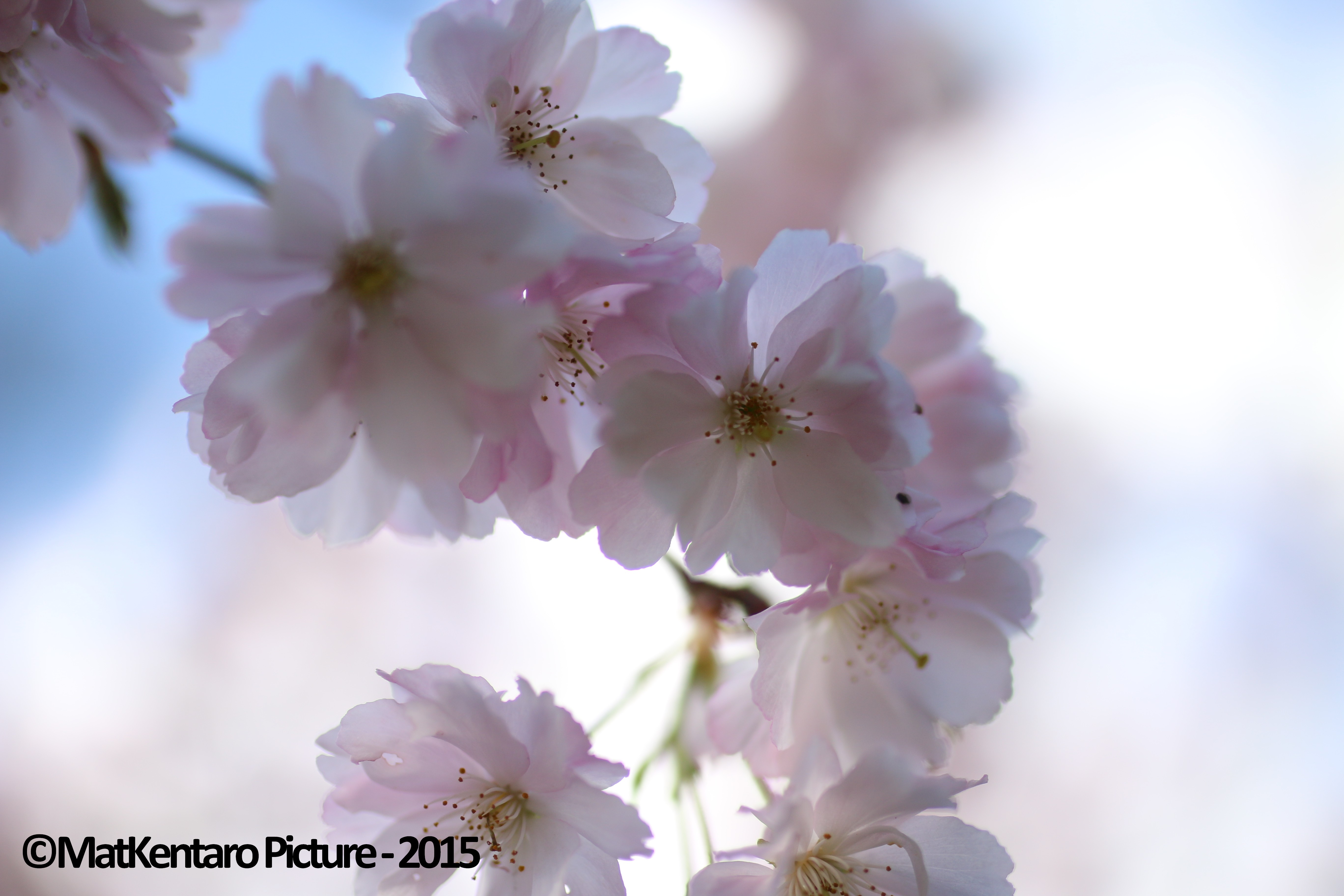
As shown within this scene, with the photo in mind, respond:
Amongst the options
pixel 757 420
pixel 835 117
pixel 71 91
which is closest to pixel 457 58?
pixel 757 420

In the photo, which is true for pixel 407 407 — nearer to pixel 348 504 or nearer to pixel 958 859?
pixel 348 504

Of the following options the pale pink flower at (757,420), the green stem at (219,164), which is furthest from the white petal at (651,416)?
the green stem at (219,164)

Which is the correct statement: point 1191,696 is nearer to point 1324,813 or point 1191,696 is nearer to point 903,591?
point 1324,813

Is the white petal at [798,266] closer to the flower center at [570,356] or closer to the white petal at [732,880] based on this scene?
the flower center at [570,356]

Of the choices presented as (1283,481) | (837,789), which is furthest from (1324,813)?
(837,789)

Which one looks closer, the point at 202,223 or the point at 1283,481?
the point at 202,223

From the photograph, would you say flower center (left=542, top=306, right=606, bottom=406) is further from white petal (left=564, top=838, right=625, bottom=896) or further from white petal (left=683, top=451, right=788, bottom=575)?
white petal (left=564, top=838, right=625, bottom=896)
